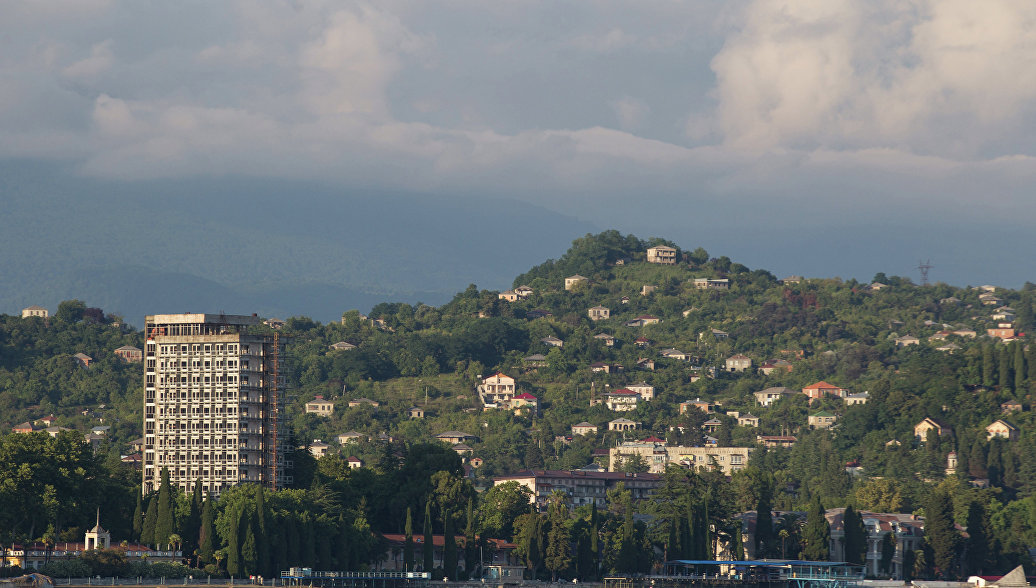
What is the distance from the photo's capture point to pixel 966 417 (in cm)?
19700

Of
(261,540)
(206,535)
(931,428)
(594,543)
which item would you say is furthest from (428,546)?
(931,428)

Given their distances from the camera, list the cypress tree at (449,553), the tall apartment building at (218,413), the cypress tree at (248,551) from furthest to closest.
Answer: the tall apartment building at (218,413)
the cypress tree at (449,553)
the cypress tree at (248,551)

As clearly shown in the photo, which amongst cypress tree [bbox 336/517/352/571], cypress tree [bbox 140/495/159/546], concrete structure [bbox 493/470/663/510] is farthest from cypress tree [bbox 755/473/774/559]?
cypress tree [bbox 140/495/159/546]

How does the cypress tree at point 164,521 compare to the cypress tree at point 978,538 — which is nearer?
the cypress tree at point 164,521

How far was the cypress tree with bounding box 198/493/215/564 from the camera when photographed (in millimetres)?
115062

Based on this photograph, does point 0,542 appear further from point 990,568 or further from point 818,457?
point 818,457

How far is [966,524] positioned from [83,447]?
80.2 m

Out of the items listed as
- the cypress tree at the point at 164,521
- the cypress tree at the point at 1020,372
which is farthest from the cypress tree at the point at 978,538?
the cypress tree at the point at 164,521

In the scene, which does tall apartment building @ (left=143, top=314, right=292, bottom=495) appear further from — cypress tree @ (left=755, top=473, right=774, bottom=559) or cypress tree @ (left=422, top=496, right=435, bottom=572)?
cypress tree @ (left=755, top=473, right=774, bottom=559)

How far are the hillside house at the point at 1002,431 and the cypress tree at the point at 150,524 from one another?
342ft

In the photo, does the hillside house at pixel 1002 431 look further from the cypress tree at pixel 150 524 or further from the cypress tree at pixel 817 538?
the cypress tree at pixel 150 524

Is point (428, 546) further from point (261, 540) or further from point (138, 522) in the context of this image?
point (138, 522)

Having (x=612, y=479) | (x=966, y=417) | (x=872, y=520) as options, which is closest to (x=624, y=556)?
(x=872, y=520)

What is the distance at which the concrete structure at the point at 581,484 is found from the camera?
581ft
